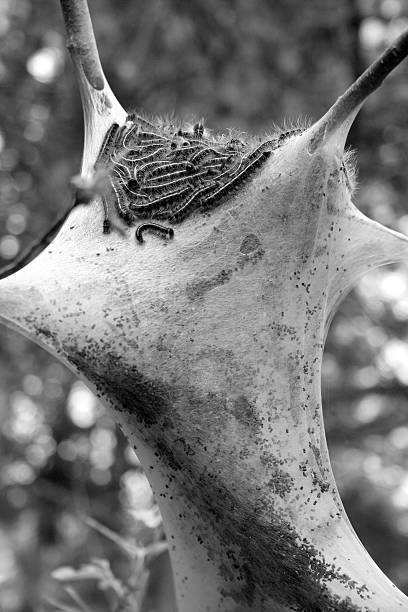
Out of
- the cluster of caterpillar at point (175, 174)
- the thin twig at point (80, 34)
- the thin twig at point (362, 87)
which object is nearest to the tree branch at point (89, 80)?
the thin twig at point (80, 34)

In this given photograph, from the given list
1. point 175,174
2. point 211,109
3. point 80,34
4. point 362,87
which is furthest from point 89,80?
point 211,109

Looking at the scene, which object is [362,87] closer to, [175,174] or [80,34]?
[175,174]

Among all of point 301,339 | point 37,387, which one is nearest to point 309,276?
point 301,339

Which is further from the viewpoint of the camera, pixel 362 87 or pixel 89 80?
pixel 89 80

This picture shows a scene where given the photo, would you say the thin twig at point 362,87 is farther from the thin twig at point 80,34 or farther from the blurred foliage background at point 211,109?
the blurred foliage background at point 211,109

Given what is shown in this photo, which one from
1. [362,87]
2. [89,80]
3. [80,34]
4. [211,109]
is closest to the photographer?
[362,87]

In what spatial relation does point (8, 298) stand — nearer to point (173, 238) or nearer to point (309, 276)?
point (173, 238)

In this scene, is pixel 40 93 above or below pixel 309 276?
above
